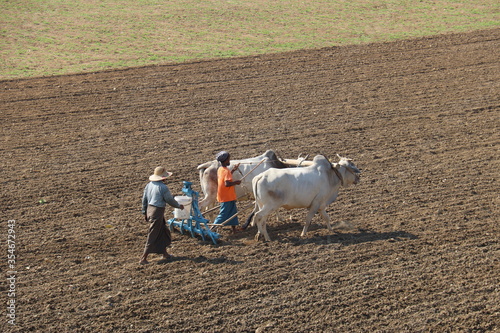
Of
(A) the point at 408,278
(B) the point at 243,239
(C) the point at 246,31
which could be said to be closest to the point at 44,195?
(B) the point at 243,239

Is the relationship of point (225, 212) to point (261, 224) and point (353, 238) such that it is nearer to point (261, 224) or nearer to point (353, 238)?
point (261, 224)

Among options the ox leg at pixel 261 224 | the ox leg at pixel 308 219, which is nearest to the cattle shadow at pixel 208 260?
the ox leg at pixel 261 224

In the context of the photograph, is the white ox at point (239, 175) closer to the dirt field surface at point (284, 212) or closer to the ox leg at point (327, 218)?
the dirt field surface at point (284, 212)

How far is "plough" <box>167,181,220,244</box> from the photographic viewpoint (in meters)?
11.0

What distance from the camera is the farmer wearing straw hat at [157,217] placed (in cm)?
1034

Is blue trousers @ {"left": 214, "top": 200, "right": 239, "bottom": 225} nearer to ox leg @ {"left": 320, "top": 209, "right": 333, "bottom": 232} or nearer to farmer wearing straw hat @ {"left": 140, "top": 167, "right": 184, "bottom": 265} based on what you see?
farmer wearing straw hat @ {"left": 140, "top": 167, "right": 184, "bottom": 265}

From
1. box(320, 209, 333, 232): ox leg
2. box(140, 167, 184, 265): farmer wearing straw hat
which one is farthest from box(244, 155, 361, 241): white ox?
box(140, 167, 184, 265): farmer wearing straw hat

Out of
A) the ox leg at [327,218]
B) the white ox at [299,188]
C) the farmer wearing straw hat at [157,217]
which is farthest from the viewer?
the ox leg at [327,218]

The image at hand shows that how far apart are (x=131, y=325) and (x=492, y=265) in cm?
534

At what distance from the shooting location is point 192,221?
11.5 metres

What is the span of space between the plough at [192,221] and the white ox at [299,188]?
817 millimetres

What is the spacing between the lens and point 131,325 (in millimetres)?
8703

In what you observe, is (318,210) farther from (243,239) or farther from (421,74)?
(421,74)

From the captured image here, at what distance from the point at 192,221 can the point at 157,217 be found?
120 cm
